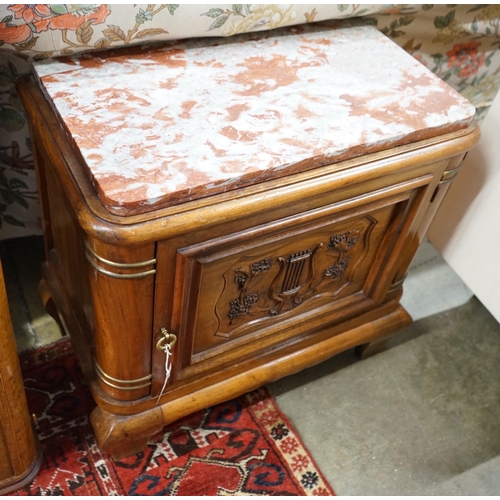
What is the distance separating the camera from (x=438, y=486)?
39.3 inches

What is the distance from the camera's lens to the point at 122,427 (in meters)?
0.85

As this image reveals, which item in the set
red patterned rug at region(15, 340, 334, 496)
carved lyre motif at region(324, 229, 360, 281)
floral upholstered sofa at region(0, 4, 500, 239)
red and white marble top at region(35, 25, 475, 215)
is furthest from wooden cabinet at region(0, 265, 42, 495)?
carved lyre motif at region(324, 229, 360, 281)

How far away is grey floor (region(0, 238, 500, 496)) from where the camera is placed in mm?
1007

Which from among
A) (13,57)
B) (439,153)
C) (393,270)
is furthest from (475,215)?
(13,57)

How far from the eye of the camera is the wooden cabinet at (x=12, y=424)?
69cm

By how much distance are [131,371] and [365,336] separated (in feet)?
1.49

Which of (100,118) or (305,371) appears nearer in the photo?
(100,118)

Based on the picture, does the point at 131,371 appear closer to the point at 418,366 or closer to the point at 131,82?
the point at 131,82

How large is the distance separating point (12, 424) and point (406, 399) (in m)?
0.72

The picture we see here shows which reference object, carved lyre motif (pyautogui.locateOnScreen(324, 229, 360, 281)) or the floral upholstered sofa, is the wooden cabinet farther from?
carved lyre motif (pyautogui.locateOnScreen(324, 229, 360, 281))

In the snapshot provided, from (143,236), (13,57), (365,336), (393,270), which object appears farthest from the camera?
(365,336)

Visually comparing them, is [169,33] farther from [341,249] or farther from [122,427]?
[122,427]

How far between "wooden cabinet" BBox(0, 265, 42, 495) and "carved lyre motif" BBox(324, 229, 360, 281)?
1.44ft

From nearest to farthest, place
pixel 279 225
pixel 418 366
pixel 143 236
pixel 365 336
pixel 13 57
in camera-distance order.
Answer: pixel 143 236 < pixel 279 225 < pixel 13 57 < pixel 365 336 < pixel 418 366
